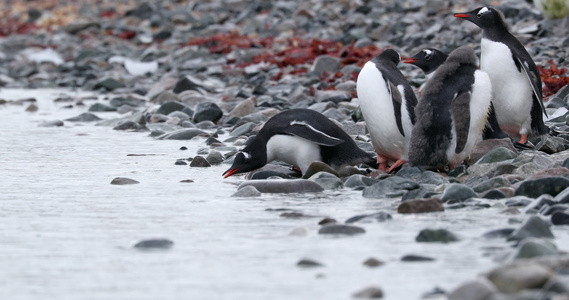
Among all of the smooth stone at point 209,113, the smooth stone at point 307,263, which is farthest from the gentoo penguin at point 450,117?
the smooth stone at point 209,113

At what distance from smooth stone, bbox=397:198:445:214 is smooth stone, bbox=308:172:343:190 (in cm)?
83

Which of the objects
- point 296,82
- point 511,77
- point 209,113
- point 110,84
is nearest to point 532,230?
point 511,77

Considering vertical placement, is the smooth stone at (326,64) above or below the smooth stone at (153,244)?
below

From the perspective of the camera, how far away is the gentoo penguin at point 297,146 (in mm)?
5332

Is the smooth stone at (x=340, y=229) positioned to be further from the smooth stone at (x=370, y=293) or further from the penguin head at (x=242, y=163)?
the penguin head at (x=242, y=163)

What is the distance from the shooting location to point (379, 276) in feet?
9.97

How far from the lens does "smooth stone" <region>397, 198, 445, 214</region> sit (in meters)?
4.06

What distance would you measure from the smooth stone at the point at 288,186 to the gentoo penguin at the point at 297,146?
503mm

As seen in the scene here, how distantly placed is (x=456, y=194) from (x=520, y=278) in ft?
5.25

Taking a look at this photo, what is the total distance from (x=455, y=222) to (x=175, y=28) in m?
15.1

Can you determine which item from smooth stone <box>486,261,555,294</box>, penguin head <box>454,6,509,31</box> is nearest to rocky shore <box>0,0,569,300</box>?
smooth stone <box>486,261,555,294</box>

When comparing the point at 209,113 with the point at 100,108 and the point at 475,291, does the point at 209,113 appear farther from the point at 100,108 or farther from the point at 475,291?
the point at 475,291

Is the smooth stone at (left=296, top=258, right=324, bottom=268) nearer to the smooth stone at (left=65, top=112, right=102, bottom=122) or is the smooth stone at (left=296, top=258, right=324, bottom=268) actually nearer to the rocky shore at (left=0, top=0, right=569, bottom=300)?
the rocky shore at (left=0, top=0, right=569, bottom=300)

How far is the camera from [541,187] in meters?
4.21
